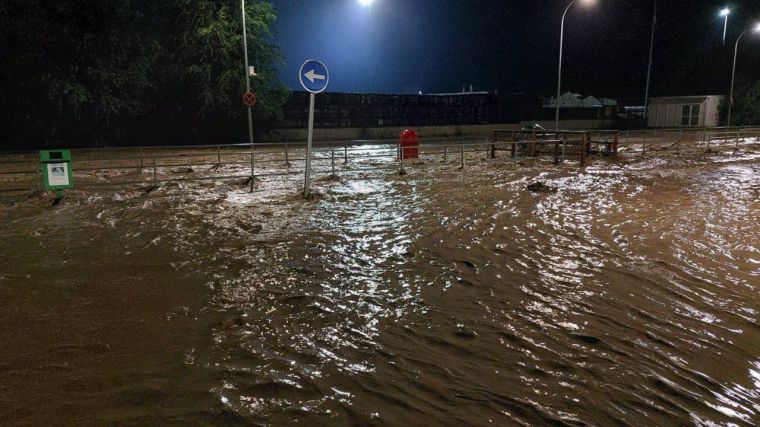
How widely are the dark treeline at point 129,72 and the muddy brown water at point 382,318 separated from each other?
19042 mm

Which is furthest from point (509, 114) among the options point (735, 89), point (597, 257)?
point (597, 257)

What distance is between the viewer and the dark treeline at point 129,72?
25.0 m

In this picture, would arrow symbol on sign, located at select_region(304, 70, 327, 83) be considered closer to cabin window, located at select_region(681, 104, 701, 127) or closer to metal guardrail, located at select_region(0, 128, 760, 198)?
metal guardrail, located at select_region(0, 128, 760, 198)

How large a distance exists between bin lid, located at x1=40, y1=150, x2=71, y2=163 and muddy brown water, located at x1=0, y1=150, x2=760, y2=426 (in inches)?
67.1

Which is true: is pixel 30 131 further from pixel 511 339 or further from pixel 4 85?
pixel 511 339

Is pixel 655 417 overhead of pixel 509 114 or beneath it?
beneath

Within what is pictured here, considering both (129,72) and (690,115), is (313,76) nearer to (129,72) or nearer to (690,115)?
(129,72)

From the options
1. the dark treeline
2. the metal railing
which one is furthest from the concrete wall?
the metal railing

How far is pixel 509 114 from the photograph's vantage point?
44500mm

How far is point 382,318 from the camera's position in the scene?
4867 millimetres

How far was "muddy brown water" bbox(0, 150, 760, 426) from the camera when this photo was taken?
349 cm

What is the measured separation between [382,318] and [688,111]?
51083 mm

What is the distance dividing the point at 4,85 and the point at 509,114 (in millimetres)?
35284

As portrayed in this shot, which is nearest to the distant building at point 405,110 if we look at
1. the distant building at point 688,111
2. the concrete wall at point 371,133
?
the concrete wall at point 371,133
